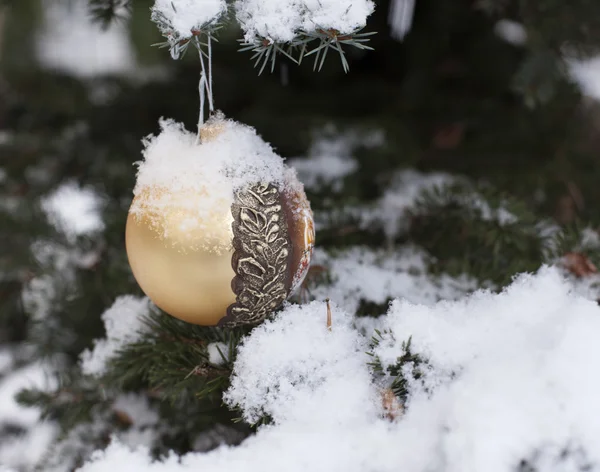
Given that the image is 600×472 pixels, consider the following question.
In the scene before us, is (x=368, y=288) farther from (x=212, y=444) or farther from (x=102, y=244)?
(x=102, y=244)

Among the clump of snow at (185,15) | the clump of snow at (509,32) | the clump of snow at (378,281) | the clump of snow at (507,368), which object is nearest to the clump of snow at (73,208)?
the clump of snow at (378,281)

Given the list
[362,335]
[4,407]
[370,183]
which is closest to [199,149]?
[362,335]

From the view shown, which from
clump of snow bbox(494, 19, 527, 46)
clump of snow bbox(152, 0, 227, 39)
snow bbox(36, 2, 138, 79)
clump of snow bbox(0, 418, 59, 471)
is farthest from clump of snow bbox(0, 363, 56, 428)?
clump of snow bbox(494, 19, 527, 46)

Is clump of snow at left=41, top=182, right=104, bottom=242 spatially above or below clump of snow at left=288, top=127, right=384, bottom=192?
below

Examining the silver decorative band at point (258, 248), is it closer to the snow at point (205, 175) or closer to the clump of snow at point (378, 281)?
the snow at point (205, 175)

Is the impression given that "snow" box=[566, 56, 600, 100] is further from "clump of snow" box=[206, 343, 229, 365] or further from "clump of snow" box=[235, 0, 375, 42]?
"clump of snow" box=[206, 343, 229, 365]

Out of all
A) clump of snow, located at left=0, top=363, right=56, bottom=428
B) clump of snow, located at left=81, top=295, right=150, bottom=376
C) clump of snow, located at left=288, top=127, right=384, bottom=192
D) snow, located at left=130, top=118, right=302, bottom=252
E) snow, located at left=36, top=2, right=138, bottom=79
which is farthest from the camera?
snow, located at left=36, top=2, right=138, bottom=79

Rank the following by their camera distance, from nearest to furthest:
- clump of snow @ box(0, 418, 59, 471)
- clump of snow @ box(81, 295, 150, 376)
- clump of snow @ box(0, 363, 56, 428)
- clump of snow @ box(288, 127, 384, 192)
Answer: clump of snow @ box(81, 295, 150, 376) < clump of snow @ box(288, 127, 384, 192) < clump of snow @ box(0, 418, 59, 471) < clump of snow @ box(0, 363, 56, 428)

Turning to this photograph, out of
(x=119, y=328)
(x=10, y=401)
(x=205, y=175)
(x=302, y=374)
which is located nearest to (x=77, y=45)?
(x=10, y=401)
